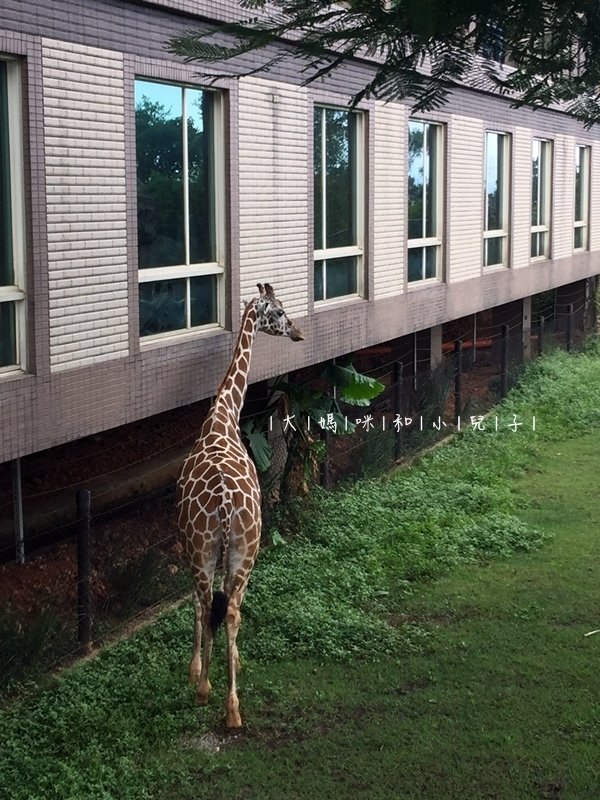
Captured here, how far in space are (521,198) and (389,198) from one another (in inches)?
253

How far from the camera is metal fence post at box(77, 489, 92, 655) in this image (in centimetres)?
816

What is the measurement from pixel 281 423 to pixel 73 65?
4.90m

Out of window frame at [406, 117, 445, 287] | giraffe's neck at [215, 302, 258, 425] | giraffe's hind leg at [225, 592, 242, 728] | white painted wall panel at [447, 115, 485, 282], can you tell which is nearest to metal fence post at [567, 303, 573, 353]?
white painted wall panel at [447, 115, 485, 282]

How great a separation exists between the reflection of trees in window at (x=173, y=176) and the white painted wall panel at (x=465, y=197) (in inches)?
264

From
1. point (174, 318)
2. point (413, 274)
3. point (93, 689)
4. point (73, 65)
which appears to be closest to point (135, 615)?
point (93, 689)

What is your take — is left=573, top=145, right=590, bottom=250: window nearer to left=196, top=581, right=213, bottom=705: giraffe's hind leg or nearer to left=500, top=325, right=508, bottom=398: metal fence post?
left=500, top=325, right=508, bottom=398: metal fence post

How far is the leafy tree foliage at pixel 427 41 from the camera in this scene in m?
4.49

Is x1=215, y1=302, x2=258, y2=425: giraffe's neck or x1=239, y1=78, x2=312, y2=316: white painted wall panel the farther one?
x1=239, y1=78, x2=312, y2=316: white painted wall panel

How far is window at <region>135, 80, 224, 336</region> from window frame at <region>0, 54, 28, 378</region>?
1531mm

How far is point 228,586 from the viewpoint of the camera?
24.7 ft

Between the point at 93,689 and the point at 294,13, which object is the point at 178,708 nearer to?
the point at 93,689

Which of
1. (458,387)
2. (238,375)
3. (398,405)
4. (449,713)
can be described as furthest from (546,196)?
(449,713)

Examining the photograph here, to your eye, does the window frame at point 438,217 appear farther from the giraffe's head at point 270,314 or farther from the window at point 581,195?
the window at point 581,195

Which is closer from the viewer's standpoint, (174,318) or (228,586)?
(228,586)
